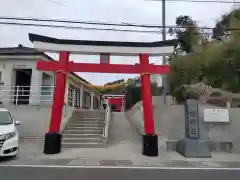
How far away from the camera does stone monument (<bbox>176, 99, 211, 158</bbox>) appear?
11.6 meters

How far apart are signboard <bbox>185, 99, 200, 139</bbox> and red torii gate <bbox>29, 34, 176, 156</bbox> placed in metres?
1.45

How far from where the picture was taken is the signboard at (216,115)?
555 inches

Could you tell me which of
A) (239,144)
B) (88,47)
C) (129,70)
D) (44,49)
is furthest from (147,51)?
(239,144)

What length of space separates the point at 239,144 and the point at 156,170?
693 centimetres

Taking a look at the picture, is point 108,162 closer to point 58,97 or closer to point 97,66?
point 58,97

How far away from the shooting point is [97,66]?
12078 millimetres

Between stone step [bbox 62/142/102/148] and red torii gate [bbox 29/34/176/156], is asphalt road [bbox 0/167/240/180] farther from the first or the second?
stone step [bbox 62/142/102/148]

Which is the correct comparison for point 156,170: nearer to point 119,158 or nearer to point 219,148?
point 119,158

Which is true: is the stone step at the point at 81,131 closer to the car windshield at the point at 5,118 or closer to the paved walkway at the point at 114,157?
the paved walkway at the point at 114,157

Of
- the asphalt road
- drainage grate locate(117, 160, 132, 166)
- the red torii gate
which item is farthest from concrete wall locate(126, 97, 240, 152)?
the asphalt road

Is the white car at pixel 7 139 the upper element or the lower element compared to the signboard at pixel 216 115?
lower

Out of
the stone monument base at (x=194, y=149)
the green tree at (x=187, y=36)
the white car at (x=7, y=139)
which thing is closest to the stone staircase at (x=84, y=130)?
the white car at (x=7, y=139)

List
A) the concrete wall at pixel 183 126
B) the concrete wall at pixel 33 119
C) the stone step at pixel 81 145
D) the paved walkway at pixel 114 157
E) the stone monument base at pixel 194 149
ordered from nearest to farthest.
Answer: the paved walkway at pixel 114 157 < the stone monument base at pixel 194 149 < the stone step at pixel 81 145 < the concrete wall at pixel 183 126 < the concrete wall at pixel 33 119

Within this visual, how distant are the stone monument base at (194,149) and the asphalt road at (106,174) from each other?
2.75 meters
